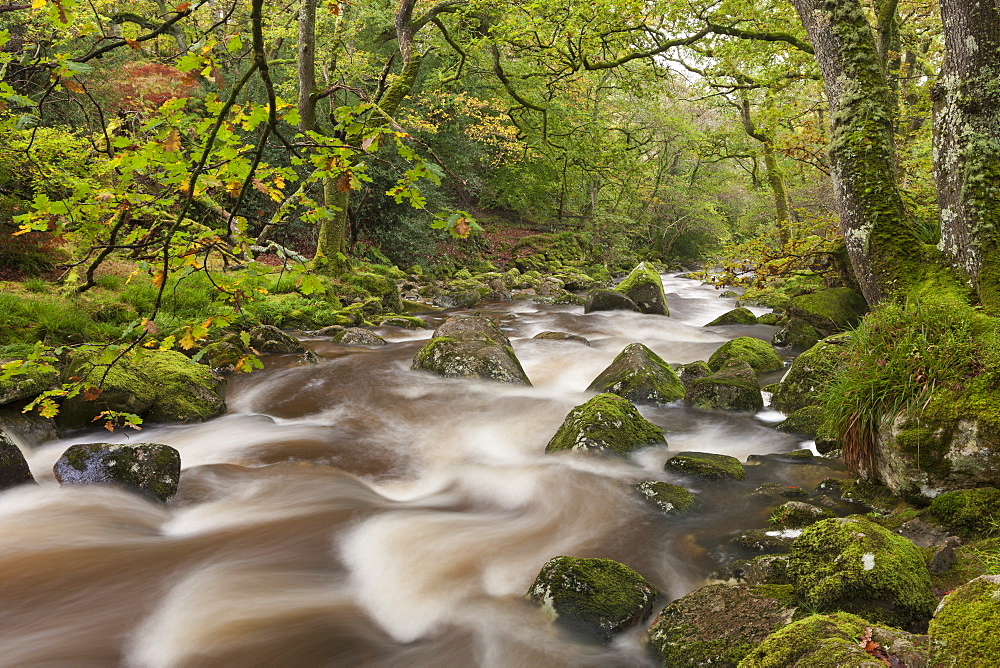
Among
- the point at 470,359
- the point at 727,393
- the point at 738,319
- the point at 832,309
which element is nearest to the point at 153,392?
the point at 470,359

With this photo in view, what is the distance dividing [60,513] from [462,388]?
16.3 ft

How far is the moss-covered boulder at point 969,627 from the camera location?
1854mm

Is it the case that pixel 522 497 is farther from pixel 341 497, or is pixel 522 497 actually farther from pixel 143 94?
pixel 143 94

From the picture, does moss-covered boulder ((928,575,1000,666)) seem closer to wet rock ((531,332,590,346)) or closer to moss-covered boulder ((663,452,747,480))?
moss-covered boulder ((663,452,747,480))

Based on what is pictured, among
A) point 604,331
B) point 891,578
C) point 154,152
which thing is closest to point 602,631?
point 891,578

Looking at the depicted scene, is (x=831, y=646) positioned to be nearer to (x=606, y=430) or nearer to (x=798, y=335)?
(x=606, y=430)

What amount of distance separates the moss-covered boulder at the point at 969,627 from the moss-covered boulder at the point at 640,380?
559 centimetres

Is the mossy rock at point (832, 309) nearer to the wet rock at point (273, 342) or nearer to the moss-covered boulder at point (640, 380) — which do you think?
the moss-covered boulder at point (640, 380)

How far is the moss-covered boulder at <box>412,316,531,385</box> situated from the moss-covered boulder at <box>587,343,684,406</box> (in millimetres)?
1324

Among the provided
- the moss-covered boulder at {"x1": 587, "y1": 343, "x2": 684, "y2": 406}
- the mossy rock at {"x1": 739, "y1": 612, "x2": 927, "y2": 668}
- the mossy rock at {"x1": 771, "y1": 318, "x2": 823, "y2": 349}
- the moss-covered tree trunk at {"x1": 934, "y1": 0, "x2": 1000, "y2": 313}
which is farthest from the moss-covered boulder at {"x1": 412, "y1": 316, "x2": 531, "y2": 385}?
the mossy rock at {"x1": 739, "y1": 612, "x2": 927, "y2": 668}

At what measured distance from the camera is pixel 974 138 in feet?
16.8

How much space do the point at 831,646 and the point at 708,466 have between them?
11.0 ft

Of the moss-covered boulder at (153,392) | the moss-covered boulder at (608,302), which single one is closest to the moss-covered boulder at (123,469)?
the moss-covered boulder at (153,392)

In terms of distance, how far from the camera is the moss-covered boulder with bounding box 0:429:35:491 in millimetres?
4852
